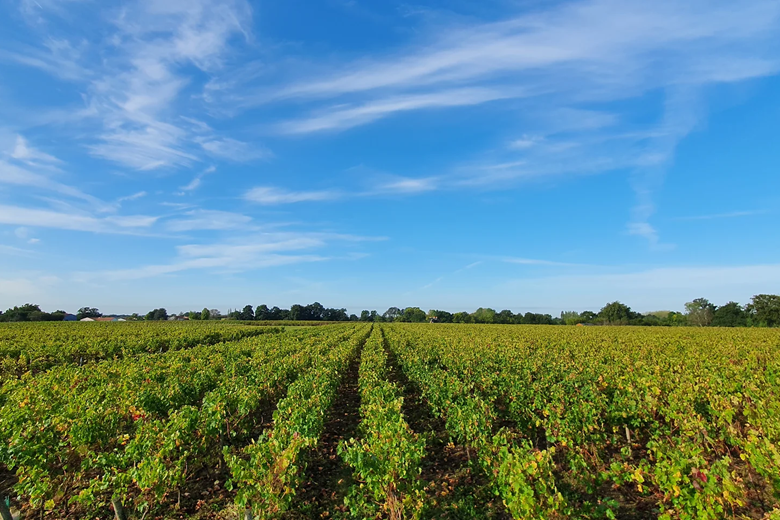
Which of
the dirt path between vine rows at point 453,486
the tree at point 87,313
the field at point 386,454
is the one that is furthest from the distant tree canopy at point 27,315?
the dirt path between vine rows at point 453,486

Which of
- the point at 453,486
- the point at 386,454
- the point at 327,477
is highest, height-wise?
the point at 386,454

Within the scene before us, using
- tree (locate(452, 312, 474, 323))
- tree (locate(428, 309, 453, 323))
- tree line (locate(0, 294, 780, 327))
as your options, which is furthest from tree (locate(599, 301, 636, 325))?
tree (locate(428, 309, 453, 323))

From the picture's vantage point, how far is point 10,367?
17.3 meters

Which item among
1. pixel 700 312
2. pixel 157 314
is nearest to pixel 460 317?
pixel 700 312

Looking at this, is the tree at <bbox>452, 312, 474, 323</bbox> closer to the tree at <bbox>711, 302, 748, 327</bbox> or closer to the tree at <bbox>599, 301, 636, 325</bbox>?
the tree at <bbox>599, 301, 636, 325</bbox>

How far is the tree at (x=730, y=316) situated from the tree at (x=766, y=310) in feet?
8.11

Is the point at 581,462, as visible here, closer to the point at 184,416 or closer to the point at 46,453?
the point at 184,416

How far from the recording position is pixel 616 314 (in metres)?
106

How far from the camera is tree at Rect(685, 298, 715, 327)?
90.6 m

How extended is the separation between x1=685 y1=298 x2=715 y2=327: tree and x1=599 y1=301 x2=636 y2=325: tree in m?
13.4

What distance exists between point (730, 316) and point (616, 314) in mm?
26042

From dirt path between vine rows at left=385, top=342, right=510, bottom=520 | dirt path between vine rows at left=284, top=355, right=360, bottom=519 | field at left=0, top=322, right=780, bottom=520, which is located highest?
field at left=0, top=322, right=780, bottom=520

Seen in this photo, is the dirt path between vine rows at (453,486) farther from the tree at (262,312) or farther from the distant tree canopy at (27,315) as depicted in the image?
the tree at (262,312)

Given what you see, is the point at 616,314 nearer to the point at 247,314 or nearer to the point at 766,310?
the point at 766,310
